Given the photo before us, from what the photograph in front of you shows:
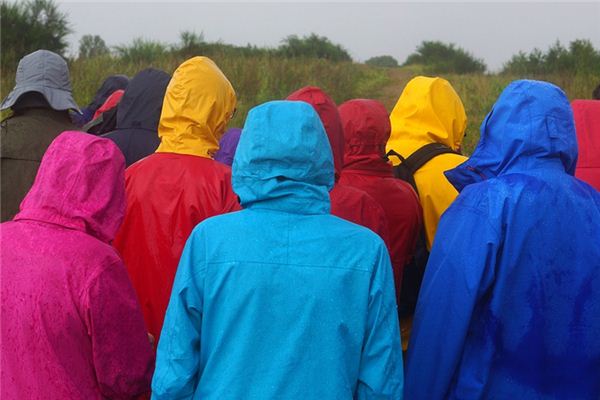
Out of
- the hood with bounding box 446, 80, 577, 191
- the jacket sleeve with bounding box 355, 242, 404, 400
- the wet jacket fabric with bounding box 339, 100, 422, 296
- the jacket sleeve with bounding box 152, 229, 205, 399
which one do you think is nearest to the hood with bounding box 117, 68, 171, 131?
the wet jacket fabric with bounding box 339, 100, 422, 296

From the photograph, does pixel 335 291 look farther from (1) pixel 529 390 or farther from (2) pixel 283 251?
(1) pixel 529 390

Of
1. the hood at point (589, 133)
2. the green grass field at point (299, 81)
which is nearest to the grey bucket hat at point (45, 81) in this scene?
the hood at point (589, 133)

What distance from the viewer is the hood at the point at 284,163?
7.69 ft

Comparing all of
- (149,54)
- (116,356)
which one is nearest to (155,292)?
(116,356)

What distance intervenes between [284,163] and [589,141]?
256 cm

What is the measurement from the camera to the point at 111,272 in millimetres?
2521

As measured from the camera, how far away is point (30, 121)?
447 cm

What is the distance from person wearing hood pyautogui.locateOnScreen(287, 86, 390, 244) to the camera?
135 inches

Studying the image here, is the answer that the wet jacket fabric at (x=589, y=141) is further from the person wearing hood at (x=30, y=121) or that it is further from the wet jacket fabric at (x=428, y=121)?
the person wearing hood at (x=30, y=121)

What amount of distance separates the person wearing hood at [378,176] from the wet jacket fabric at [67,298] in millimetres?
1593

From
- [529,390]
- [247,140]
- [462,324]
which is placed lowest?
[529,390]

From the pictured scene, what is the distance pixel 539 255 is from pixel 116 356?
61.9 inches

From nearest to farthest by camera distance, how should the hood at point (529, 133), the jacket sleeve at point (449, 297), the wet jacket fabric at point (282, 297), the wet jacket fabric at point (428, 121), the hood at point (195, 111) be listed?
the wet jacket fabric at point (282, 297) < the jacket sleeve at point (449, 297) < the hood at point (529, 133) < the hood at point (195, 111) < the wet jacket fabric at point (428, 121)

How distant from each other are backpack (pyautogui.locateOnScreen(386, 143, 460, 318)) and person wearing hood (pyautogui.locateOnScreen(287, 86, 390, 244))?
0.53 metres
